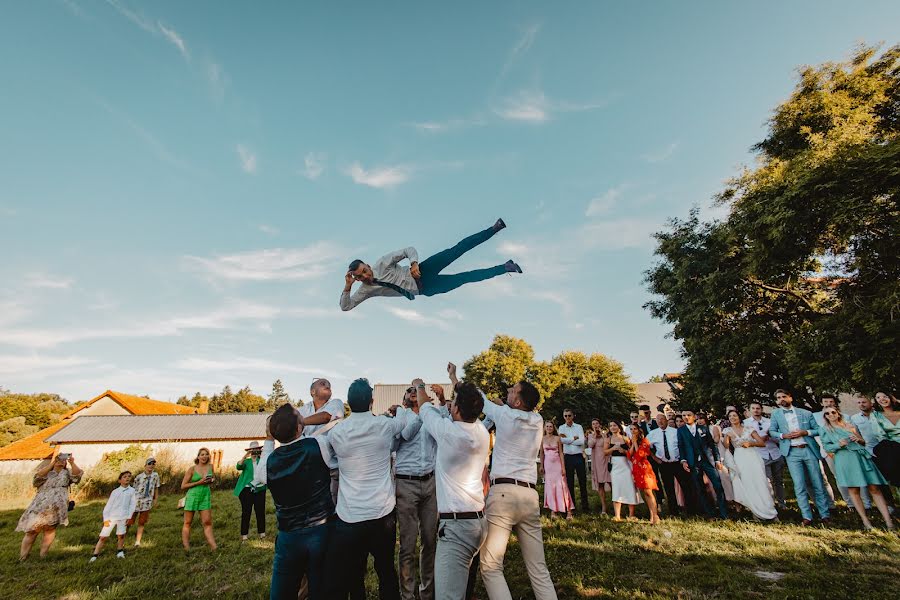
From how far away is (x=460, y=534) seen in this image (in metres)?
3.18

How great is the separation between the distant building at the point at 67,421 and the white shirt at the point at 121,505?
24895 millimetres

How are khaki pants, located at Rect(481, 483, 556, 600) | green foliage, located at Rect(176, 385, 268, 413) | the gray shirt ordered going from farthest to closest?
1. green foliage, located at Rect(176, 385, 268, 413)
2. the gray shirt
3. khaki pants, located at Rect(481, 483, 556, 600)

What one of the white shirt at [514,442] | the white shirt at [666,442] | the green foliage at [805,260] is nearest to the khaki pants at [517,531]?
the white shirt at [514,442]

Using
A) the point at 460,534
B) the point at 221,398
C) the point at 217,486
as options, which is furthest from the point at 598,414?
the point at 221,398

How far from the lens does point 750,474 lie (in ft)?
24.6

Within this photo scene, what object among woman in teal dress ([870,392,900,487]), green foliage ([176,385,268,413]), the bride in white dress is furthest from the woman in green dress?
green foliage ([176,385,268,413])

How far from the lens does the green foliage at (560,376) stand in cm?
3772

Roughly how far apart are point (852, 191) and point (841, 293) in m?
3.98

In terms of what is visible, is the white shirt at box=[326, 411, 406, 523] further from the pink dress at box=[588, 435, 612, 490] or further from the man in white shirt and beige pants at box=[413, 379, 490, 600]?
the pink dress at box=[588, 435, 612, 490]

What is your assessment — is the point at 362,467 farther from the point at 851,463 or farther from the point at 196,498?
the point at 851,463

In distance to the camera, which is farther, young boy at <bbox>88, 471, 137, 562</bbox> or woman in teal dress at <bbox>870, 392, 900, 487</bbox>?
young boy at <bbox>88, 471, 137, 562</bbox>

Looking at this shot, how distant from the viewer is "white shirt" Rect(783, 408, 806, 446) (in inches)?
287

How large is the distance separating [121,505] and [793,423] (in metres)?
12.5

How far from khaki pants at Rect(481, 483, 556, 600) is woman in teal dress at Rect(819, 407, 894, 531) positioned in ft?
19.7
